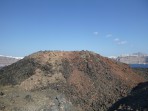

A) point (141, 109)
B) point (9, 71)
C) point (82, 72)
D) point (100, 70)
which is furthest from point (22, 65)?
point (141, 109)

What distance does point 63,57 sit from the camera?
30.7 metres

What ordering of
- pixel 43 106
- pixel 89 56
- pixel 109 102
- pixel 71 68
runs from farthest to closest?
pixel 89 56 < pixel 71 68 < pixel 109 102 < pixel 43 106

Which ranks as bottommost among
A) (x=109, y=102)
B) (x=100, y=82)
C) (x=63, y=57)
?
(x=109, y=102)

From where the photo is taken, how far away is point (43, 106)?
67.9ft

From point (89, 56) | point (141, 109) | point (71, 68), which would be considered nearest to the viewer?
point (141, 109)

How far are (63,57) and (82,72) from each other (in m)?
3.50

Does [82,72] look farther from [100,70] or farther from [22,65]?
[22,65]

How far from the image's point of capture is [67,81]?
88.2 feet

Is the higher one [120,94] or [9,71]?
[9,71]

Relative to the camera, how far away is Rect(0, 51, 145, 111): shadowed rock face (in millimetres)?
22625

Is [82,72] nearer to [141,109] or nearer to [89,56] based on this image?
[89,56]

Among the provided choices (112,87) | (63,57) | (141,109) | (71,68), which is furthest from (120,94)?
(141,109)

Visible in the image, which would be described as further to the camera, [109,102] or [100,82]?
[100,82]

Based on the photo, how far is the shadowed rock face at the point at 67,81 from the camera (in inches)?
891
